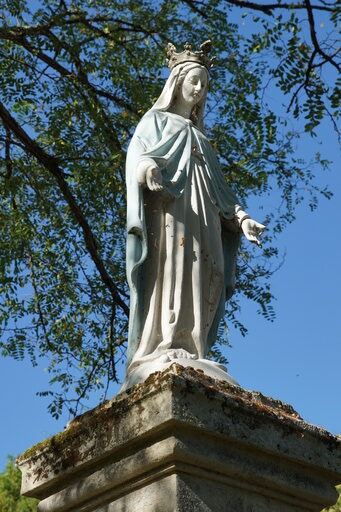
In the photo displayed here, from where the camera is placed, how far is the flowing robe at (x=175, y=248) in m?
5.00

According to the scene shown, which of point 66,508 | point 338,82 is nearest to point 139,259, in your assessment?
point 66,508

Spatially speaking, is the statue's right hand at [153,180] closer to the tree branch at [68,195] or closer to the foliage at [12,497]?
the tree branch at [68,195]

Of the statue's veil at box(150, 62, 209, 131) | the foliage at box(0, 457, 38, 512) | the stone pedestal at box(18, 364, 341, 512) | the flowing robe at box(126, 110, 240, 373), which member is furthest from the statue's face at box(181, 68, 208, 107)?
the foliage at box(0, 457, 38, 512)

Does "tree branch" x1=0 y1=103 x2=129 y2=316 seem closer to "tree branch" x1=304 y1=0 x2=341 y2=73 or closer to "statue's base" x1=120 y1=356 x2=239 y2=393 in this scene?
"tree branch" x1=304 y1=0 x2=341 y2=73

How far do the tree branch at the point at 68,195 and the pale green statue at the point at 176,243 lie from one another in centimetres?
426

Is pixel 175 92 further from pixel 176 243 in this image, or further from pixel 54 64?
pixel 54 64

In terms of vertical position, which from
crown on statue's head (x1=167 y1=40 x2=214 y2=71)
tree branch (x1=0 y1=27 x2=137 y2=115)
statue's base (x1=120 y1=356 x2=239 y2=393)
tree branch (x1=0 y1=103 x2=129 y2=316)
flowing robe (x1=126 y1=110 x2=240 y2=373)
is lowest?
statue's base (x1=120 y1=356 x2=239 y2=393)

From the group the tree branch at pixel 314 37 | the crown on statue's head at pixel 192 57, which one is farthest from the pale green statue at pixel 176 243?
the tree branch at pixel 314 37

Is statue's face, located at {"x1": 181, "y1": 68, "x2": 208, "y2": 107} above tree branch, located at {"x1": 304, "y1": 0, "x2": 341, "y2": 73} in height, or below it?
below

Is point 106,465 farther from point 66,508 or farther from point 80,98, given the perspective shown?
point 80,98

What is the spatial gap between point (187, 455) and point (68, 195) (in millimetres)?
6422

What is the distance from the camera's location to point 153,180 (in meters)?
5.06

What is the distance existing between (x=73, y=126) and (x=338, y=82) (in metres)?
3.10

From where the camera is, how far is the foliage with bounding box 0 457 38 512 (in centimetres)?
1805
